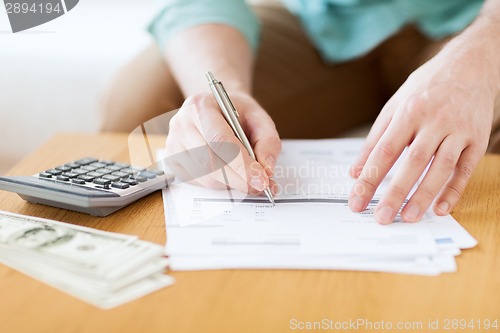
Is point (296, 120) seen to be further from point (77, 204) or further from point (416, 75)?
point (77, 204)

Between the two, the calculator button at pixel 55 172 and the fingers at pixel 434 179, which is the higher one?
the calculator button at pixel 55 172

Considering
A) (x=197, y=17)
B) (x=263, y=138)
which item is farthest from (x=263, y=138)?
(x=197, y=17)

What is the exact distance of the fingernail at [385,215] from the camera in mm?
611

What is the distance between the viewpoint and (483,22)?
873 millimetres

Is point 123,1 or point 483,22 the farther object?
point 123,1

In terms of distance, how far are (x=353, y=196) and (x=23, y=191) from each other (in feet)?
1.16

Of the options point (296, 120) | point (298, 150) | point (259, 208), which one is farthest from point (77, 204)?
point (296, 120)

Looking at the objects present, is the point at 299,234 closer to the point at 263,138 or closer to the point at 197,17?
the point at 263,138

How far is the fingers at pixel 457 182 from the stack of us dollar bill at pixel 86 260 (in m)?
0.31

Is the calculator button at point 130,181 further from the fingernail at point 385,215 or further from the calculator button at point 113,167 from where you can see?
the fingernail at point 385,215

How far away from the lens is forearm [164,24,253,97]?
0.95 m

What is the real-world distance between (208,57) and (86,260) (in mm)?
539

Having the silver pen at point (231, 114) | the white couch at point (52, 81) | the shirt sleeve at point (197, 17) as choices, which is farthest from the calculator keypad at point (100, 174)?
the white couch at point (52, 81)

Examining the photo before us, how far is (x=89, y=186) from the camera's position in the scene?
2.15 ft
